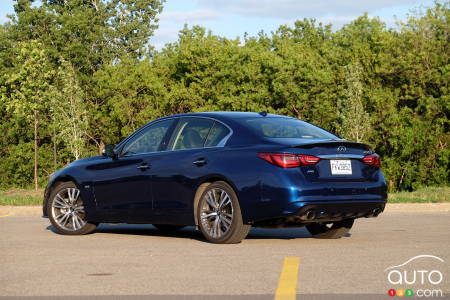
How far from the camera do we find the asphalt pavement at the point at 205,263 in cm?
654

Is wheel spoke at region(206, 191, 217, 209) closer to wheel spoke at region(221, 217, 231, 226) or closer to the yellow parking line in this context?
wheel spoke at region(221, 217, 231, 226)

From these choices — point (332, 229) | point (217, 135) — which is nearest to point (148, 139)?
point (217, 135)

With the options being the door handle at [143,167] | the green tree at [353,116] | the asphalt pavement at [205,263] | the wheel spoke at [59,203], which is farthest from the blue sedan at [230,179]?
the green tree at [353,116]

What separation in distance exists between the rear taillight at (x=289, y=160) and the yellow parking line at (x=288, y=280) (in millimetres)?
1282

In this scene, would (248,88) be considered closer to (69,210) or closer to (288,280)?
(69,210)

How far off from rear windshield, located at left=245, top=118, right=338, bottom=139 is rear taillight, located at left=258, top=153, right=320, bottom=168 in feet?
1.83

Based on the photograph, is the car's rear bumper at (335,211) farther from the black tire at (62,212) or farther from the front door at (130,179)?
the black tire at (62,212)

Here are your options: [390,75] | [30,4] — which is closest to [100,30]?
[30,4]

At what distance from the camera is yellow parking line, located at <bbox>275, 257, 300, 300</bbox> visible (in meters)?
6.24

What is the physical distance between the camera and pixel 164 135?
11.1 meters

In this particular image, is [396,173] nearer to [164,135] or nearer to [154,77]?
[154,77]

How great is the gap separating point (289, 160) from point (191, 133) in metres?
1.79

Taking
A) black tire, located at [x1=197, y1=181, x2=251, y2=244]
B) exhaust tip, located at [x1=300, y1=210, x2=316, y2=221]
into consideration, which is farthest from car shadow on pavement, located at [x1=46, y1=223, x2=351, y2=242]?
exhaust tip, located at [x1=300, y1=210, x2=316, y2=221]

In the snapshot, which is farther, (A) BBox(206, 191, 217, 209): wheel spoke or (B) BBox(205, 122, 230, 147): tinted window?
(B) BBox(205, 122, 230, 147): tinted window
